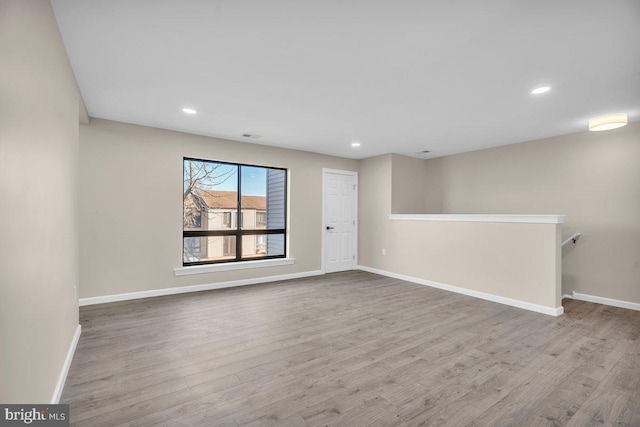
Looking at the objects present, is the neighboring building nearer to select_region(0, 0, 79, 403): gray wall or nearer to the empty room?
the empty room

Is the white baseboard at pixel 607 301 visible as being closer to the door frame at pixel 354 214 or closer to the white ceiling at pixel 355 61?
the white ceiling at pixel 355 61

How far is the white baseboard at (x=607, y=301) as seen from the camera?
12.7ft

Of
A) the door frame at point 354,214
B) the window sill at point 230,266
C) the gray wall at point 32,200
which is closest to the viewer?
the gray wall at point 32,200

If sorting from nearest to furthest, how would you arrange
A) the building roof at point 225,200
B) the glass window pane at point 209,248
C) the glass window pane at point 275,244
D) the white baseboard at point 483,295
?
the white baseboard at point 483,295
the glass window pane at point 209,248
the building roof at point 225,200
the glass window pane at point 275,244

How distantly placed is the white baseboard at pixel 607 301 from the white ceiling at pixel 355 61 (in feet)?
7.88

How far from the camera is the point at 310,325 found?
3.23 m

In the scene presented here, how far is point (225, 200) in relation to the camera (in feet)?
16.0

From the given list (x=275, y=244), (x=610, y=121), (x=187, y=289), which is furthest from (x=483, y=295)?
(x=187, y=289)

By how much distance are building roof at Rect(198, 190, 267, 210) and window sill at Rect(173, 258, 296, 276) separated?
94 cm

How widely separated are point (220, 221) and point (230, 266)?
0.76m

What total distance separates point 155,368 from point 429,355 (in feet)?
7.46

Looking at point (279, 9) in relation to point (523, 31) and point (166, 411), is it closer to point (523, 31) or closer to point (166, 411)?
point (523, 31)

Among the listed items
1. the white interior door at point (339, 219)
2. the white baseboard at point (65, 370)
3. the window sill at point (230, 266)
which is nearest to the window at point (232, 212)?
the window sill at point (230, 266)

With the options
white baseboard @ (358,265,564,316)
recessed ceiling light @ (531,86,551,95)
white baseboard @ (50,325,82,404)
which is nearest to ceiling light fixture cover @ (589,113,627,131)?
recessed ceiling light @ (531,86,551,95)
